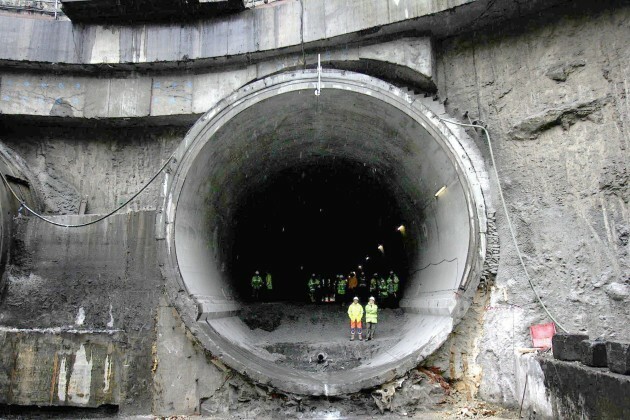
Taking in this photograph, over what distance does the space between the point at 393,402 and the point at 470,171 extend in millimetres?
3506

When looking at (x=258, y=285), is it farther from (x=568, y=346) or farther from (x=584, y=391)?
(x=584, y=391)

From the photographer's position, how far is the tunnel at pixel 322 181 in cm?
737

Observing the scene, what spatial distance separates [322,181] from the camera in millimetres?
14180

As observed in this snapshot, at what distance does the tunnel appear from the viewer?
24.2ft

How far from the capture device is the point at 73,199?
1025 centimetres

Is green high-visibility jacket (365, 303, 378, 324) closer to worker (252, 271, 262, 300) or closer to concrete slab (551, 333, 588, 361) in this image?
concrete slab (551, 333, 588, 361)

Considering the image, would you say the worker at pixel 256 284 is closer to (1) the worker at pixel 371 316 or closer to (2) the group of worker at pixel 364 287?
(2) the group of worker at pixel 364 287

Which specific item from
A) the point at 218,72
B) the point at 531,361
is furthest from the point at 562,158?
the point at 218,72

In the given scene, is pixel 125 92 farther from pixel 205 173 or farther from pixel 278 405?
pixel 278 405

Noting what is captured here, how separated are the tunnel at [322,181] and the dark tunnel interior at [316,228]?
12cm

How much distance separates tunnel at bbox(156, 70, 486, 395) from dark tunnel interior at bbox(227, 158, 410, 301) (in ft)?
0.38

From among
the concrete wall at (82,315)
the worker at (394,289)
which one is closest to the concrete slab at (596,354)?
the concrete wall at (82,315)

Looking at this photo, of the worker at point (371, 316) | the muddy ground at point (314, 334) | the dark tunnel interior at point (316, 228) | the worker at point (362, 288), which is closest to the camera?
the muddy ground at point (314, 334)

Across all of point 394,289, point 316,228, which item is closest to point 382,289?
point 394,289
